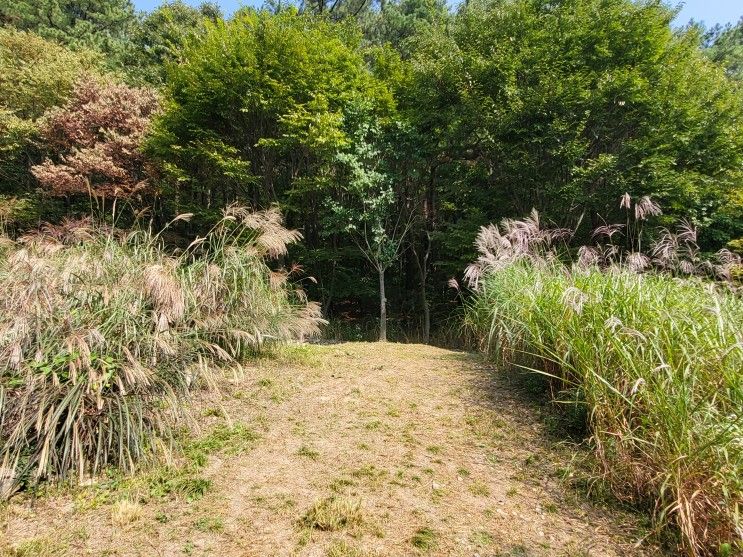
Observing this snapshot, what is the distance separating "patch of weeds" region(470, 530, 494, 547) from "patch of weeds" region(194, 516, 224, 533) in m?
1.16

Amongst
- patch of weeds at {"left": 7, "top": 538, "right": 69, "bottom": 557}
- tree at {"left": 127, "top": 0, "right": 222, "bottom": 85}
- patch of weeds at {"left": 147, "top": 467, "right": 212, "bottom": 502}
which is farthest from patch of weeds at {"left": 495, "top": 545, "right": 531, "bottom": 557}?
tree at {"left": 127, "top": 0, "right": 222, "bottom": 85}

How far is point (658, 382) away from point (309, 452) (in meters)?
1.98

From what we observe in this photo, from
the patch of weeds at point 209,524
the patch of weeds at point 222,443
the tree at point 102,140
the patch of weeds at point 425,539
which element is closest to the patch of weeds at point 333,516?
the patch of weeds at point 425,539

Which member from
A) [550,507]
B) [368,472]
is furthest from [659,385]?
[368,472]

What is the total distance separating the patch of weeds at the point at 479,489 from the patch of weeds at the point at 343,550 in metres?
0.74

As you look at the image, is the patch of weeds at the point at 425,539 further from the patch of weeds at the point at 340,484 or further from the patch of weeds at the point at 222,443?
the patch of weeds at the point at 222,443

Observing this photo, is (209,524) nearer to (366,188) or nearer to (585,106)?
(366,188)

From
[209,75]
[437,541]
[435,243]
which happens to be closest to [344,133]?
[209,75]

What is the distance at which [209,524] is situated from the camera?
1.96 meters

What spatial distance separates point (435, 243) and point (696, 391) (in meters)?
8.03

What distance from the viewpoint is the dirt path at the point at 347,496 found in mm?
1841

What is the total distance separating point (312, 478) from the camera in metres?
2.32

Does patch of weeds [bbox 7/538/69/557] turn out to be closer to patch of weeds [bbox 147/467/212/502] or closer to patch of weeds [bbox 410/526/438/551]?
patch of weeds [bbox 147/467/212/502]

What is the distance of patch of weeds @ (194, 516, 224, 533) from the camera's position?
1929 millimetres
